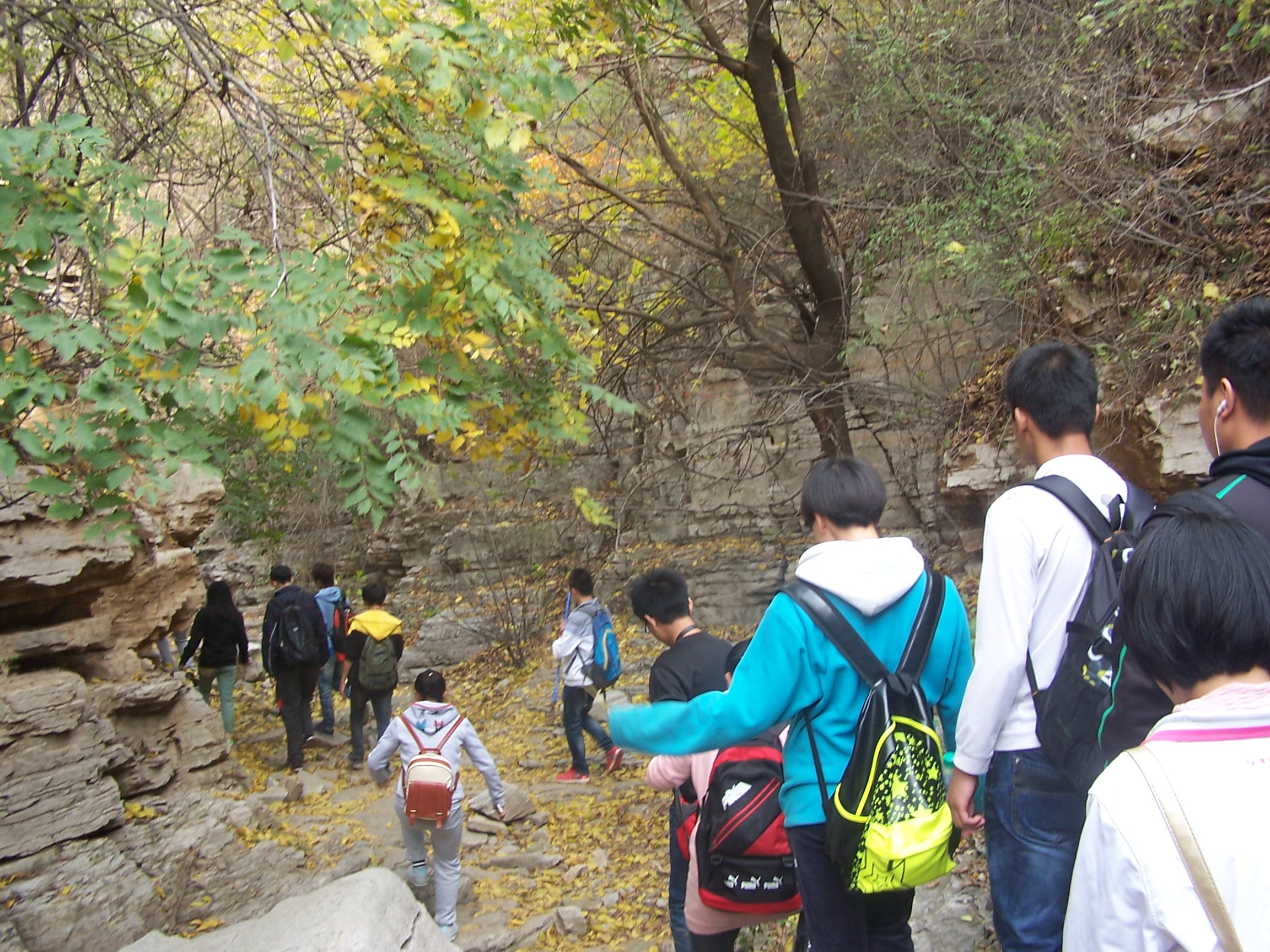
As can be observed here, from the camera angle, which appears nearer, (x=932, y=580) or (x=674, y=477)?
(x=932, y=580)

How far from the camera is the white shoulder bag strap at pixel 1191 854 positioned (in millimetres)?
1226

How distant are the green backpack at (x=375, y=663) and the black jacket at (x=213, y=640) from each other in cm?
153

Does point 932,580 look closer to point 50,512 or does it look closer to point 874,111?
point 50,512

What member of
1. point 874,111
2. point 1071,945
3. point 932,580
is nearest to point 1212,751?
point 1071,945

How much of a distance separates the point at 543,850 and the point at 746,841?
4298mm

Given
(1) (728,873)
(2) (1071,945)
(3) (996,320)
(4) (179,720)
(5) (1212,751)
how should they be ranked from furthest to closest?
1. (3) (996,320)
2. (4) (179,720)
3. (1) (728,873)
4. (2) (1071,945)
5. (5) (1212,751)

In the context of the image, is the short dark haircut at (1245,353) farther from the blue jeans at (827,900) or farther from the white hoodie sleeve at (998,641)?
the blue jeans at (827,900)

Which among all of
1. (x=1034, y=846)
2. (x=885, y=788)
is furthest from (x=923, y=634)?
(x=1034, y=846)

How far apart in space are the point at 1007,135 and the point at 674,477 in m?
7.40

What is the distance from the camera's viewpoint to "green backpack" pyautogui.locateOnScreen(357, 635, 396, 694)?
818 cm

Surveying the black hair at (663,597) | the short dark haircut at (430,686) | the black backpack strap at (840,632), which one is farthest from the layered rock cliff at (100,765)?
the black backpack strap at (840,632)

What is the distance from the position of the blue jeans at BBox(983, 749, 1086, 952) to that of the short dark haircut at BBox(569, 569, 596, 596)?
5.34 metres

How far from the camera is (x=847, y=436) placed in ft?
26.6

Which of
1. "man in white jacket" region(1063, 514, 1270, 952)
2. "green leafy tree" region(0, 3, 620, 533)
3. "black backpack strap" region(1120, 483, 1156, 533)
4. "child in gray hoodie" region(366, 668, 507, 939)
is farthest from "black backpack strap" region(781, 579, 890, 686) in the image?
"child in gray hoodie" region(366, 668, 507, 939)
